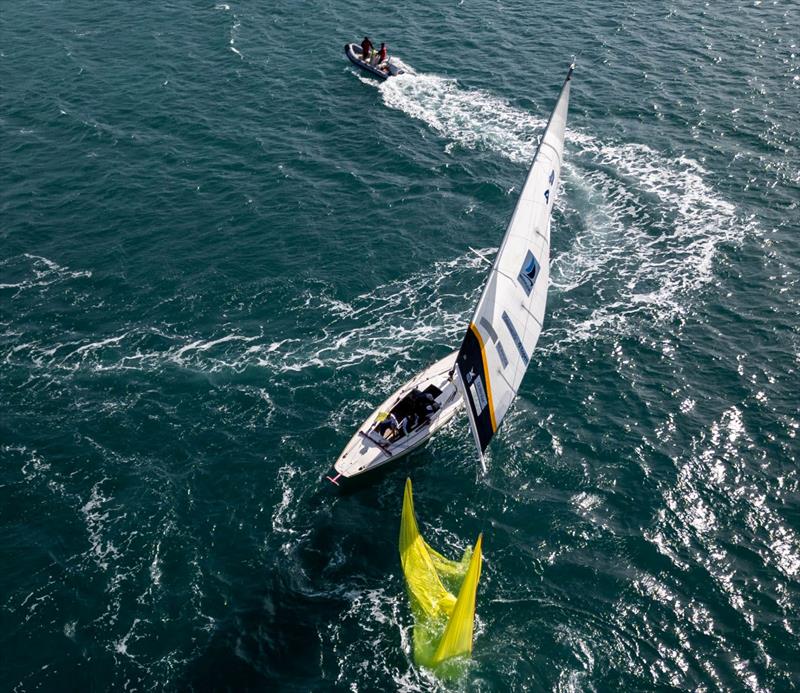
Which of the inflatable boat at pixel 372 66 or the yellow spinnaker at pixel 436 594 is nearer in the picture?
the yellow spinnaker at pixel 436 594

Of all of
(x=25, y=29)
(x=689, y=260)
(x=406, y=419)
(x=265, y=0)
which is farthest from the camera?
(x=265, y=0)

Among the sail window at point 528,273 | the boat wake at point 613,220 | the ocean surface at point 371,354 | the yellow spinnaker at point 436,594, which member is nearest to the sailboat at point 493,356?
the sail window at point 528,273

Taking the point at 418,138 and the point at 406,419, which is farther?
the point at 418,138

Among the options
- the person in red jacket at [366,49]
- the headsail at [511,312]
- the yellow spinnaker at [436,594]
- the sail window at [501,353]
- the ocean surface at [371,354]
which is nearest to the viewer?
the yellow spinnaker at [436,594]

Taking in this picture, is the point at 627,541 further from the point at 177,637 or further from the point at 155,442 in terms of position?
the point at 155,442

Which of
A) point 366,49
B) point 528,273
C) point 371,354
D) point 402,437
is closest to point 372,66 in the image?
point 366,49

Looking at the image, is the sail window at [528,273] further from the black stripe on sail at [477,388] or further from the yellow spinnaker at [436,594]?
the yellow spinnaker at [436,594]

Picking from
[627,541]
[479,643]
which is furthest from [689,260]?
[479,643]
